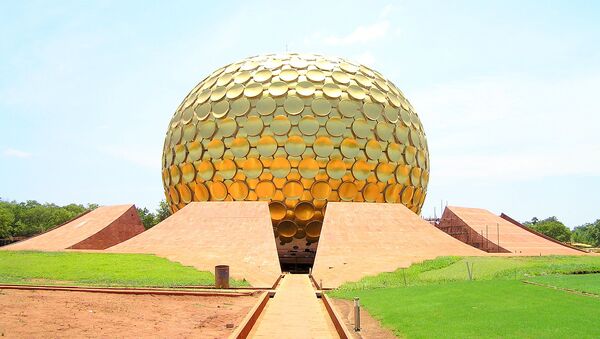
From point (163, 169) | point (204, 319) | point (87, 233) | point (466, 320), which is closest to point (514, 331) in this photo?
point (466, 320)

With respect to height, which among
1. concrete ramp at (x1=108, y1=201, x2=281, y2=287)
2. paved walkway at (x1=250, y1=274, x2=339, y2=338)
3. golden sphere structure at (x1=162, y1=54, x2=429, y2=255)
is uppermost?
golden sphere structure at (x1=162, y1=54, x2=429, y2=255)

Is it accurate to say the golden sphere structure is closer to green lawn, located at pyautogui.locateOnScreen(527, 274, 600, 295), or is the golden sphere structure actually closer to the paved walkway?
the paved walkway

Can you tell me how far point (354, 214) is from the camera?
22.5m

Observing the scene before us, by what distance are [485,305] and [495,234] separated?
17031mm

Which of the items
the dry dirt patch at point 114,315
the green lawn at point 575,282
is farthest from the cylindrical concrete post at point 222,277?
the green lawn at point 575,282

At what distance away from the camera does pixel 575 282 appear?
1175 cm

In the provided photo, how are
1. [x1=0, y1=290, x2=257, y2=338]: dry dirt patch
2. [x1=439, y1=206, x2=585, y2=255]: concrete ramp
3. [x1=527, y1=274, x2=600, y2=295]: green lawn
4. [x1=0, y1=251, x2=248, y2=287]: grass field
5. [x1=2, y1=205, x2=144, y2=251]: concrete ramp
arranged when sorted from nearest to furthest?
[x1=0, y1=290, x2=257, y2=338]: dry dirt patch
[x1=527, y1=274, x2=600, y2=295]: green lawn
[x1=0, y1=251, x2=248, y2=287]: grass field
[x1=439, y1=206, x2=585, y2=255]: concrete ramp
[x1=2, y1=205, x2=144, y2=251]: concrete ramp

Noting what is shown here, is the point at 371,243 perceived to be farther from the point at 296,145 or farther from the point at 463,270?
the point at 296,145

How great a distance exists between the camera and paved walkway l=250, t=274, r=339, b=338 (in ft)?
28.6

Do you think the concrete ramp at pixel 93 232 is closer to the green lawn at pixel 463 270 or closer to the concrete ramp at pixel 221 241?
the concrete ramp at pixel 221 241

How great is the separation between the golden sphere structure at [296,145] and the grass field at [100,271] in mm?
8302

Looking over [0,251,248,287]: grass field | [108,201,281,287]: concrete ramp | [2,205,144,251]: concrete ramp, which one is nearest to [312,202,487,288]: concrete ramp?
[108,201,281,287]: concrete ramp

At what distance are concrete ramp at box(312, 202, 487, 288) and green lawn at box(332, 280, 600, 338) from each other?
483cm

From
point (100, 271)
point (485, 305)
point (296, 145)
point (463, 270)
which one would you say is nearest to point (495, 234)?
point (463, 270)
